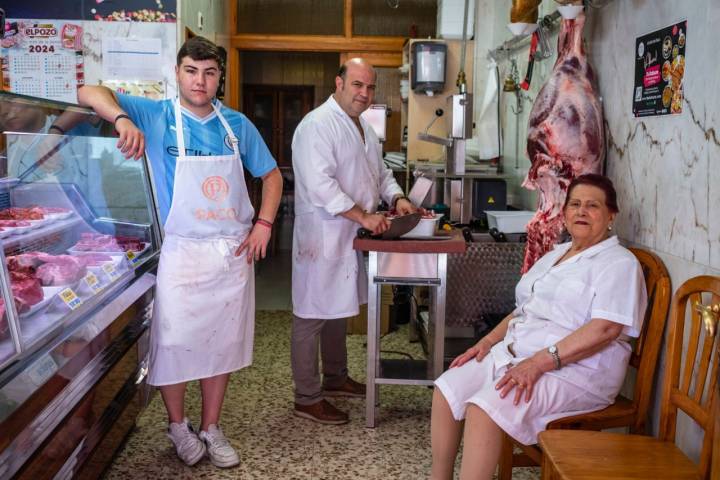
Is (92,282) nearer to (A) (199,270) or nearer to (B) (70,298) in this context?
(B) (70,298)

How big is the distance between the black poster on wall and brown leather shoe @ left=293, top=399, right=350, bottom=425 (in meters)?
1.81

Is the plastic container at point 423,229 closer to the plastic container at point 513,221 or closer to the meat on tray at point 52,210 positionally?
the plastic container at point 513,221

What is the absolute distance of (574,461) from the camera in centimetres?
192

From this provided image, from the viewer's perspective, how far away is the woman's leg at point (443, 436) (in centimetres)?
248

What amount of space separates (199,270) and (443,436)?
3.42ft

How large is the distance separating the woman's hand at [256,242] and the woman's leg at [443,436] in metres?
0.87

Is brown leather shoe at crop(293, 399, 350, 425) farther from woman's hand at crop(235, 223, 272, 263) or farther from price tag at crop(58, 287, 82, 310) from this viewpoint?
Answer: price tag at crop(58, 287, 82, 310)

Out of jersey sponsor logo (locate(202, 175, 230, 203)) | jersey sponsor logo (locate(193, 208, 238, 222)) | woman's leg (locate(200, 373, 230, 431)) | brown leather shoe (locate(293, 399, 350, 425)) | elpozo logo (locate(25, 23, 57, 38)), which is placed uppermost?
elpozo logo (locate(25, 23, 57, 38))

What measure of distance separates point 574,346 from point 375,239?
1.10 meters

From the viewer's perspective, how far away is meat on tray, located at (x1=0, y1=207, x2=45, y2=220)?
2.35 metres

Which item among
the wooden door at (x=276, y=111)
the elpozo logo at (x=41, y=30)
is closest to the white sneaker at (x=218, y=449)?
the elpozo logo at (x=41, y=30)

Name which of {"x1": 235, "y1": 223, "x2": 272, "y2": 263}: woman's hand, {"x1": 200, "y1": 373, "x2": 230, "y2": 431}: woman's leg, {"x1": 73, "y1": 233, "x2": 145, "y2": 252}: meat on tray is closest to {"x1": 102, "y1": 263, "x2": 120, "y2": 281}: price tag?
{"x1": 73, "y1": 233, "x2": 145, "y2": 252}: meat on tray

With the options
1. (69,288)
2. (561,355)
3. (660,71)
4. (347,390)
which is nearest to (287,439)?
(347,390)

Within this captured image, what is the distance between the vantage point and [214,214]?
8.89ft
